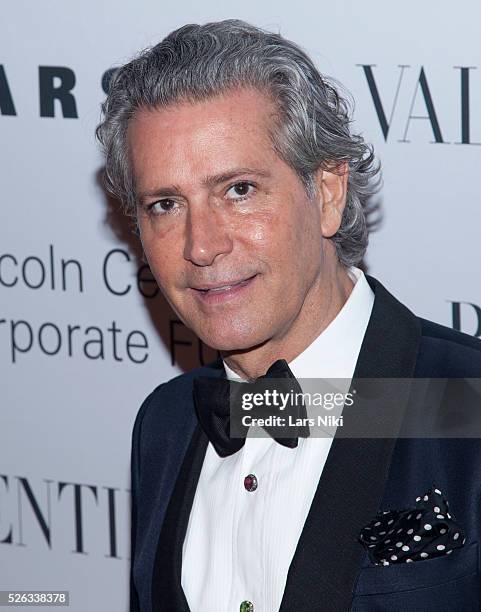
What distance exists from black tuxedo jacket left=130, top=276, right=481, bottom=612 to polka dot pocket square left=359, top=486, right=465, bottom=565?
15mm

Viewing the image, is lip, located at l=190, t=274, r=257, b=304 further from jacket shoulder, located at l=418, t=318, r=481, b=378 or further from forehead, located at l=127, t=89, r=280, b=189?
jacket shoulder, located at l=418, t=318, r=481, b=378

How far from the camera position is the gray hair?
5.35ft

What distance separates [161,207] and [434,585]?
2.31ft

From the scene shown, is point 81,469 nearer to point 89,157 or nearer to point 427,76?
point 89,157

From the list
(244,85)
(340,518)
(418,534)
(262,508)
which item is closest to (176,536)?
(262,508)

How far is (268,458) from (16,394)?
107cm

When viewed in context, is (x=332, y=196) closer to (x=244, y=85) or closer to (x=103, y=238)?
(x=244, y=85)

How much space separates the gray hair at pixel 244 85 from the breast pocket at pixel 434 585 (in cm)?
60

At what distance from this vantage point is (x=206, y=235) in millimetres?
1605

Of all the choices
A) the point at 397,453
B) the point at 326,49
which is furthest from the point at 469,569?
the point at 326,49

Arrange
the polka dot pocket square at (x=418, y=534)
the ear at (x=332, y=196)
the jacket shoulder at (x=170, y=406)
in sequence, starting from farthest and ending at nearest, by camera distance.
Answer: the jacket shoulder at (x=170, y=406), the ear at (x=332, y=196), the polka dot pocket square at (x=418, y=534)

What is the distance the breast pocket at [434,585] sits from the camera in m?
1.47

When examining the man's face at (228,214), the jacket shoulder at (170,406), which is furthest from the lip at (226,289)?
the jacket shoulder at (170,406)

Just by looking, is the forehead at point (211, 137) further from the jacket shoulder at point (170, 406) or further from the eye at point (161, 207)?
the jacket shoulder at point (170, 406)
